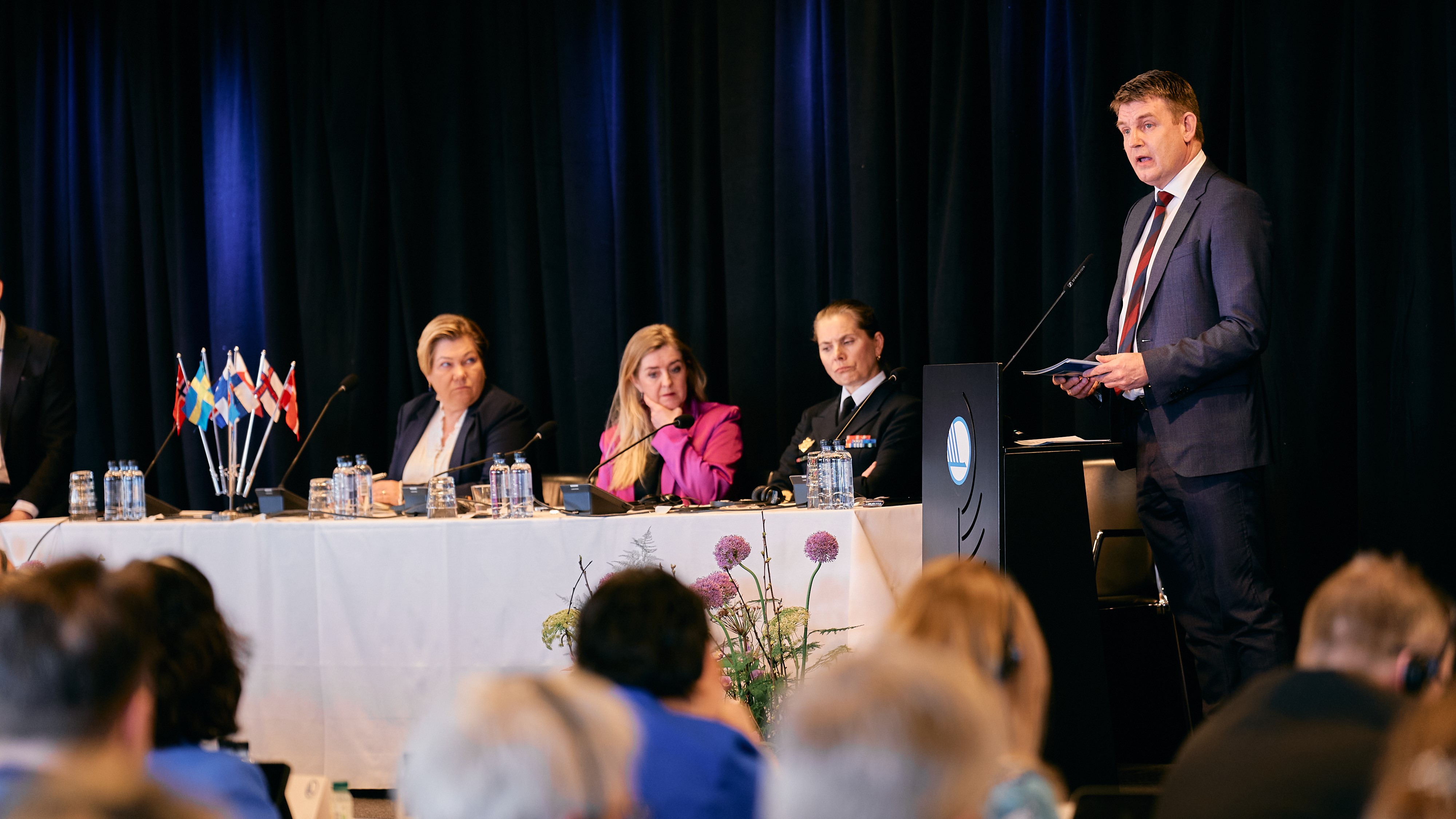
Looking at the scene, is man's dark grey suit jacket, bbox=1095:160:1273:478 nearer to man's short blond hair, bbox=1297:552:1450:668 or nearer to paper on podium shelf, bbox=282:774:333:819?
man's short blond hair, bbox=1297:552:1450:668

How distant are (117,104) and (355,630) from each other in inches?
133

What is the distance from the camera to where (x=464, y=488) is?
4.04 m

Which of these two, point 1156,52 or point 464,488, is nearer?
point 1156,52

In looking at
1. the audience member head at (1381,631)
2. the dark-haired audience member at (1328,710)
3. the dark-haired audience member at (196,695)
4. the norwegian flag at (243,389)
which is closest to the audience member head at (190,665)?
the dark-haired audience member at (196,695)

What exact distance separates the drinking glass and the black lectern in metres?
1.49

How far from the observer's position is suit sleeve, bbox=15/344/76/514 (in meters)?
4.12

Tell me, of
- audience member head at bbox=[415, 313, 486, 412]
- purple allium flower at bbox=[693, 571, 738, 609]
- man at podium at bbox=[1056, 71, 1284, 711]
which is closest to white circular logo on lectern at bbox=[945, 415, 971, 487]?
man at podium at bbox=[1056, 71, 1284, 711]

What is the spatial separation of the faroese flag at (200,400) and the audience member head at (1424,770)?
399 cm

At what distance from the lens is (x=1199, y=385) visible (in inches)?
114

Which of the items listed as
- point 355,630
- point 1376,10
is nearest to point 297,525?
point 355,630

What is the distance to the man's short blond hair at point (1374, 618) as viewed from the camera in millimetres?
1189

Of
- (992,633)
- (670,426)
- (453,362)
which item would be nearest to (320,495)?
(453,362)

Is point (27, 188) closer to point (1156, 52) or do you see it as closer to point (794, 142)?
point (794, 142)

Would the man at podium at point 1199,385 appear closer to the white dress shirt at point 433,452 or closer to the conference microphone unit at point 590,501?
the conference microphone unit at point 590,501
